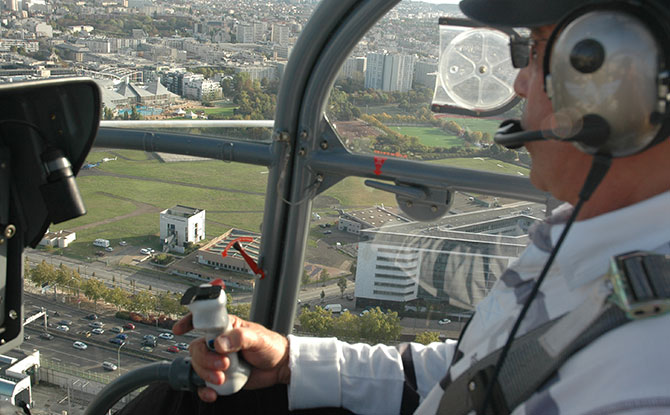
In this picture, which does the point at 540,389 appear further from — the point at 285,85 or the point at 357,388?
the point at 285,85

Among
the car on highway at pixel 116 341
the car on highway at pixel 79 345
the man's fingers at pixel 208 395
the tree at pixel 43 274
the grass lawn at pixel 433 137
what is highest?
the grass lawn at pixel 433 137

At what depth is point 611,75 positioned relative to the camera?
658mm

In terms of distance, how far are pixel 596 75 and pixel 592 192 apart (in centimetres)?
14

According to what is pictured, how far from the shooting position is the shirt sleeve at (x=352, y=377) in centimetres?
128

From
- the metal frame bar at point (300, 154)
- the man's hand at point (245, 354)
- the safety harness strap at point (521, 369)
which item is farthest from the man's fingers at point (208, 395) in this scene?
the metal frame bar at point (300, 154)

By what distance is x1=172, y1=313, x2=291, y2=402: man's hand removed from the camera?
1.17 m

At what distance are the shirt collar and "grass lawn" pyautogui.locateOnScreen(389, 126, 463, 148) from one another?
100 centimetres

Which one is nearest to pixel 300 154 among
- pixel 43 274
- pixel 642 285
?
pixel 43 274

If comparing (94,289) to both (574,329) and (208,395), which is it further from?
(574,329)

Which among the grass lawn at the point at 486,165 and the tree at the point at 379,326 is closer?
the grass lawn at the point at 486,165

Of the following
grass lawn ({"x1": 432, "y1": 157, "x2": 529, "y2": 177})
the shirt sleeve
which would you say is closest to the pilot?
the shirt sleeve

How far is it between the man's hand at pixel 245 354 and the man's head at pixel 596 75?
69 centimetres

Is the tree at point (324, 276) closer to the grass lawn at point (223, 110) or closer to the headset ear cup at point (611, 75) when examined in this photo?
the grass lawn at point (223, 110)

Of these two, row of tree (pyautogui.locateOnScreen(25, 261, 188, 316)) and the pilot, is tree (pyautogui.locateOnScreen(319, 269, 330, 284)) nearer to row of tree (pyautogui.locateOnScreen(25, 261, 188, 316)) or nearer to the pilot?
row of tree (pyautogui.locateOnScreen(25, 261, 188, 316))
